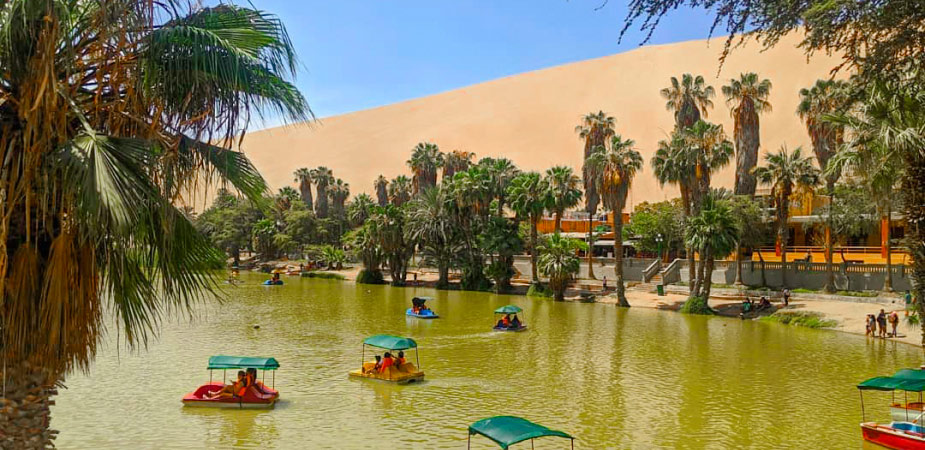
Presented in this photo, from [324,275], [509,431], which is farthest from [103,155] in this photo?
[324,275]

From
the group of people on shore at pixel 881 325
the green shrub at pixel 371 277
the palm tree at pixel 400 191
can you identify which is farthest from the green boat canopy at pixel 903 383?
the palm tree at pixel 400 191

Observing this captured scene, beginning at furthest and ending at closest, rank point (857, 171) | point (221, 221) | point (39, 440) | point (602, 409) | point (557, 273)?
point (221, 221) < point (557, 273) < point (602, 409) < point (857, 171) < point (39, 440)

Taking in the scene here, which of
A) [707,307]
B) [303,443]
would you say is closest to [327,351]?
[303,443]

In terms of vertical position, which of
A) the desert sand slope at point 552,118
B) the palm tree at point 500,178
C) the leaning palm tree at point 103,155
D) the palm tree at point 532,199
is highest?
the desert sand slope at point 552,118

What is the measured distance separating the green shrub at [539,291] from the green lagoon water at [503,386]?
13925 millimetres

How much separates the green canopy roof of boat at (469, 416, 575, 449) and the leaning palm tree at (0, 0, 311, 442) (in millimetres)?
7129

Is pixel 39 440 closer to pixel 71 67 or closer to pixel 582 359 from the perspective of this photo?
pixel 71 67

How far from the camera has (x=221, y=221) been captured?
88.8m

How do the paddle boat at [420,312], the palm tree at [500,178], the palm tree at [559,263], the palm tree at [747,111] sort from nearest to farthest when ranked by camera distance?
1. the paddle boat at [420,312]
2. the palm tree at [559,263]
3. the palm tree at [747,111]
4. the palm tree at [500,178]

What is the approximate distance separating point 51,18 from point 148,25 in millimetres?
939

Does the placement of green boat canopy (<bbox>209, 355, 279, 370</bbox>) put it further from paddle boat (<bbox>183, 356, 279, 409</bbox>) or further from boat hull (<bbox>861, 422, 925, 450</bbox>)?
boat hull (<bbox>861, 422, 925, 450</bbox>)

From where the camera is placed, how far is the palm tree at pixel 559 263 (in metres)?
51.0

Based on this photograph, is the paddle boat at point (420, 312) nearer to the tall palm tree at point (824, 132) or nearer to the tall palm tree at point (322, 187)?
the tall palm tree at point (824, 132)

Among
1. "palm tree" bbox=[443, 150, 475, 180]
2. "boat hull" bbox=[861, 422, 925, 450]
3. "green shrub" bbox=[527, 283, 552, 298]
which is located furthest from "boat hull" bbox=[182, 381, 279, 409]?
"palm tree" bbox=[443, 150, 475, 180]
